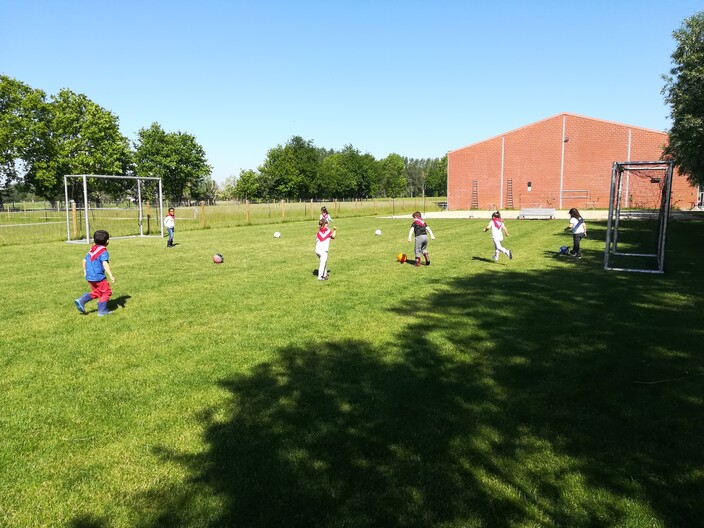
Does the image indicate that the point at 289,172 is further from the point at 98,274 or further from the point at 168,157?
the point at 98,274

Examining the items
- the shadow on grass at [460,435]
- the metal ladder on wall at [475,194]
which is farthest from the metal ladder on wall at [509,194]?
the shadow on grass at [460,435]

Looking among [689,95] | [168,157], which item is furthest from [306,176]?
[689,95]

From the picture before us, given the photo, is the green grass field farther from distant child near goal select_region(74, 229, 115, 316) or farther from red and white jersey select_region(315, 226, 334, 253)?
red and white jersey select_region(315, 226, 334, 253)

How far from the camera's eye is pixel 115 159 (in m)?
59.5

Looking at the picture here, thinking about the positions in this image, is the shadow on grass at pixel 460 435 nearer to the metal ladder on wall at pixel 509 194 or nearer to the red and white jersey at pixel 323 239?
the red and white jersey at pixel 323 239

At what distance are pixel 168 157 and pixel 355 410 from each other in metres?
75.7

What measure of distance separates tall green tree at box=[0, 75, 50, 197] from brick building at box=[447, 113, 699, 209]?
45303mm

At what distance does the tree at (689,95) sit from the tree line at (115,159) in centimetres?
5315

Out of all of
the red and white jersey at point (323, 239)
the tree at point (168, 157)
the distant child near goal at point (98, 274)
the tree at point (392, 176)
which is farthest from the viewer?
the tree at point (392, 176)

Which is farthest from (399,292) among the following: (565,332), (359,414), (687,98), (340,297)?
(687,98)

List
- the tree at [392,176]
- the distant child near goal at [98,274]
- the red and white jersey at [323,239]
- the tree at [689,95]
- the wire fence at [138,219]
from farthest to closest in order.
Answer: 1. the tree at [392,176]
2. the wire fence at [138,219]
3. the tree at [689,95]
4. the red and white jersey at [323,239]
5. the distant child near goal at [98,274]

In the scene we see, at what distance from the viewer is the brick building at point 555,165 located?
5000cm

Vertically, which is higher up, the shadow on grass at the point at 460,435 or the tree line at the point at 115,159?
the tree line at the point at 115,159

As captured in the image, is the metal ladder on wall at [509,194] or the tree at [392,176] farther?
the tree at [392,176]
